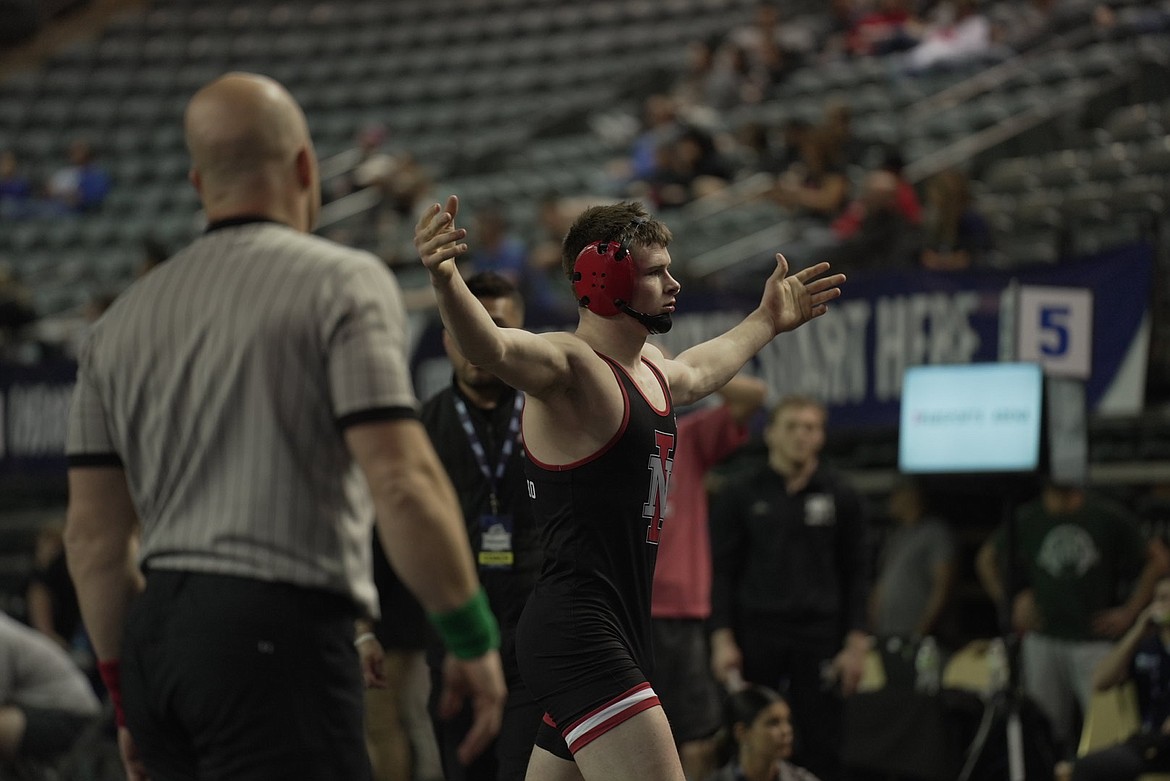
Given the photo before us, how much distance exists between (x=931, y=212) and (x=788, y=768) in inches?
192

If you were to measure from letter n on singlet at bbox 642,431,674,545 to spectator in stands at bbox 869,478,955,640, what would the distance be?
5.58 metres

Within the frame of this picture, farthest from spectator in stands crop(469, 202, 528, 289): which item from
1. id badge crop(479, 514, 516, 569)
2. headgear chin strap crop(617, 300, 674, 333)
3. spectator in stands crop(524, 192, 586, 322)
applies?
headgear chin strap crop(617, 300, 674, 333)

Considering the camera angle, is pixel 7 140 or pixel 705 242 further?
pixel 7 140

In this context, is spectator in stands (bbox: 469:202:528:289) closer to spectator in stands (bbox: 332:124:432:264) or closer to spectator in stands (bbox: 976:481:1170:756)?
spectator in stands (bbox: 332:124:432:264)

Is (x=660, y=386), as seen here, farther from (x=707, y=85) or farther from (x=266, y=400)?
(x=707, y=85)

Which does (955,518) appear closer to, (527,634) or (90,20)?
(527,634)

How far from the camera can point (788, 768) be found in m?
7.14

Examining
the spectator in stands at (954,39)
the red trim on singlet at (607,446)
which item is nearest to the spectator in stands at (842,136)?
the spectator in stands at (954,39)

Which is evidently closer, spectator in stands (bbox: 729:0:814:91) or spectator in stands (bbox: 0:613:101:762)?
spectator in stands (bbox: 0:613:101:762)

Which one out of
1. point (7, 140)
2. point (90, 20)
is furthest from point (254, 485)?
point (90, 20)

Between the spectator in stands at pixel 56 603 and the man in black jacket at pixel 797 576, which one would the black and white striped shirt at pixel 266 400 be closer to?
the man in black jacket at pixel 797 576

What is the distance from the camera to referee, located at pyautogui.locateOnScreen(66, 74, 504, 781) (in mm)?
2883

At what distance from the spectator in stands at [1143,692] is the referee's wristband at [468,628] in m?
4.74

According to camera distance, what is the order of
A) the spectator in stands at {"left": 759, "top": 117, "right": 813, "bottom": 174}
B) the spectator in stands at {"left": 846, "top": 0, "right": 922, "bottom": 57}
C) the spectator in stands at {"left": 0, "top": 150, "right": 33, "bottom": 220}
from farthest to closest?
1. the spectator in stands at {"left": 0, "top": 150, "right": 33, "bottom": 220}
2. the spectator in stands at {"left": 846, "top": 0, "right": 922, "bottom": 57}
3. the spectator in stands at {"left": 759, "top": 117, "right": 813, "bottom": 174}
